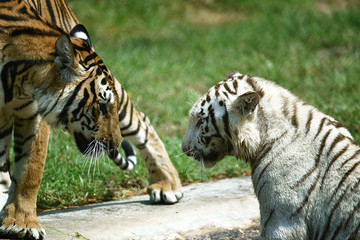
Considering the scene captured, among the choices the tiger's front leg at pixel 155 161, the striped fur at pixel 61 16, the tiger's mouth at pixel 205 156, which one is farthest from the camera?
the tiger's front leg at pixel 155 161

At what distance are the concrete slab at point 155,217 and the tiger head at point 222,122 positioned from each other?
2.10 ft

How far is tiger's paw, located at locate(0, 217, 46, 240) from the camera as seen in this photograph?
3318mm

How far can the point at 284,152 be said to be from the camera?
3033 mm

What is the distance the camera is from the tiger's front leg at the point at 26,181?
10.9 ft

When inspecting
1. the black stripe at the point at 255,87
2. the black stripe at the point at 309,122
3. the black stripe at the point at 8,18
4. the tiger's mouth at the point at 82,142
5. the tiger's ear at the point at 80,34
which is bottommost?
the black stripe at the point at 309,122

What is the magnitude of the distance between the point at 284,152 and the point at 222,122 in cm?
37

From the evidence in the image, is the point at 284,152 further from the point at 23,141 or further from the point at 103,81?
the point at 23,141

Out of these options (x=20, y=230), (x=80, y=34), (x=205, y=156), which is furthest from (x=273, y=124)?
(x=20, y=230)

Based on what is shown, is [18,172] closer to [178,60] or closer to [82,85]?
[82,85]

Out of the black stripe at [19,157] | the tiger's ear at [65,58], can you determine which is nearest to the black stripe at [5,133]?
the black stripe at [19,157]

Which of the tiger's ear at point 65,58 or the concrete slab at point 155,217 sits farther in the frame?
the concrete slab at point 155,217

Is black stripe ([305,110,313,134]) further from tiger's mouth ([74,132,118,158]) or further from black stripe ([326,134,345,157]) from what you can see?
tiger's mouth ([74,132,118,158])

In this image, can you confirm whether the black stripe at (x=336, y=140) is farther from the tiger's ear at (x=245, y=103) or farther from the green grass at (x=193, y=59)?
the green grass at (x=193, y=59)

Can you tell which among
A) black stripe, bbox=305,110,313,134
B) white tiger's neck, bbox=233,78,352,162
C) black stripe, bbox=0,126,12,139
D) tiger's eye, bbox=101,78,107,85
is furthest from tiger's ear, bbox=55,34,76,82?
black stripe, bbox=305,110,313,134
